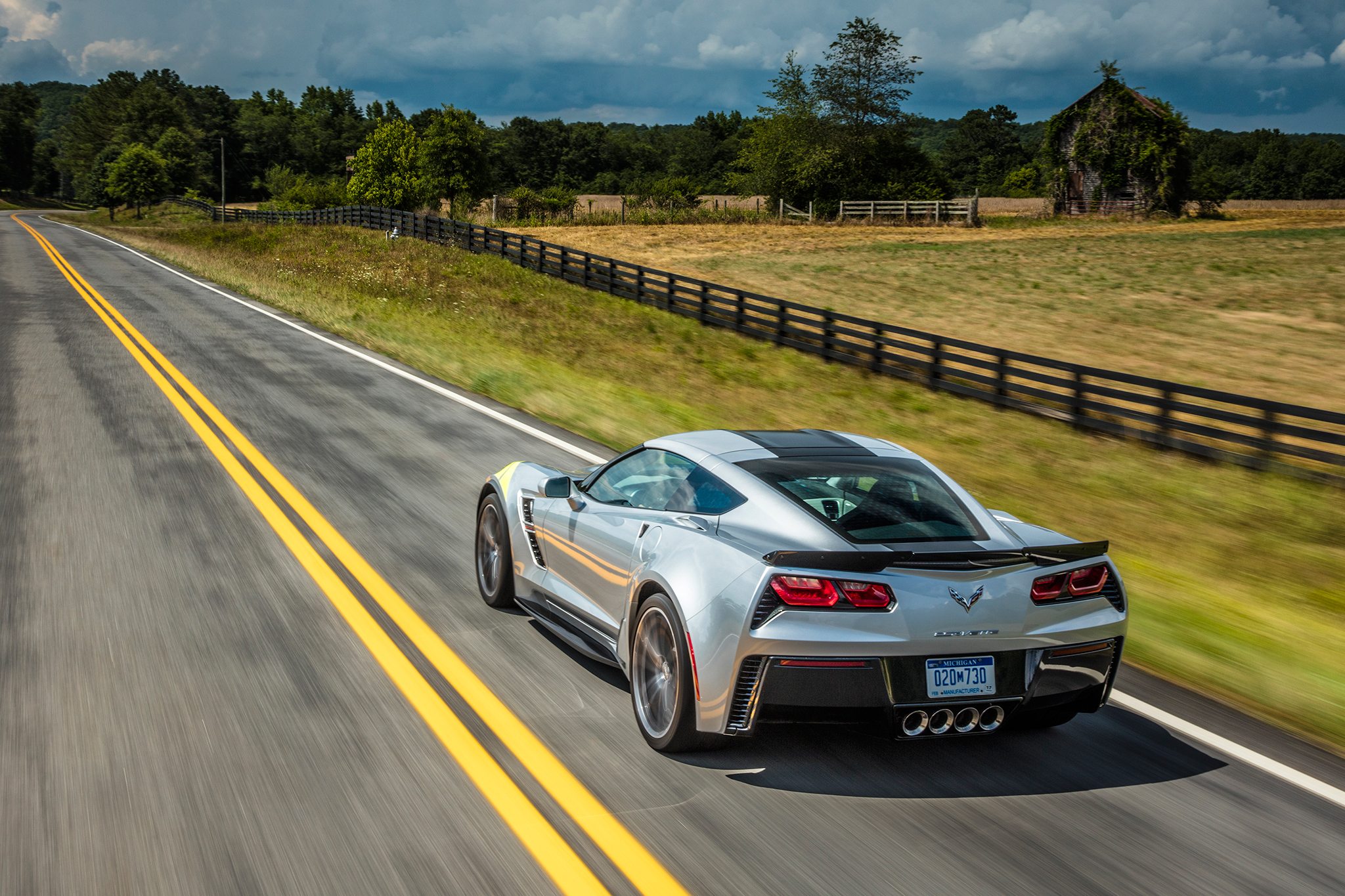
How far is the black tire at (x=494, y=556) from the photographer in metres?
6.54

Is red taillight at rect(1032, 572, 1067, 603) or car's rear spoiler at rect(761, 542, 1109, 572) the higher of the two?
car's rear spoiler at rect(761, 542, 1109, 572)

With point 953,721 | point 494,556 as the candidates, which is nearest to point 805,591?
point 953,721

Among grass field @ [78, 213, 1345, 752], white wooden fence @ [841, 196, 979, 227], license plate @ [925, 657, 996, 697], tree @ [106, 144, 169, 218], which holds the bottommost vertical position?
grass field @ [78, 213, 1345, 752]

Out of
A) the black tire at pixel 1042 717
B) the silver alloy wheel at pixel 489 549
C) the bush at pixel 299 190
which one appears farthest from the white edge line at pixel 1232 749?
the bush at pixel 299 190

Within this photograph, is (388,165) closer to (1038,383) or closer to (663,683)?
(1038,383)

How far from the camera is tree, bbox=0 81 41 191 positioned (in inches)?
6575

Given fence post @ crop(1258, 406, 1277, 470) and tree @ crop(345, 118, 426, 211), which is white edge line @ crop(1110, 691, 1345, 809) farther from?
tree @ crop(345, 118, 426, 211)

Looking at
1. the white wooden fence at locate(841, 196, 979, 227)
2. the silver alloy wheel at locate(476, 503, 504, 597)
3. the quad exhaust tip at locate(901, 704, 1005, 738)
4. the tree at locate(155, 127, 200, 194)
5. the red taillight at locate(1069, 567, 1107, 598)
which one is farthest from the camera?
the tree at locate(155, 127, 200, 194)

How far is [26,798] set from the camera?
4.16 metres

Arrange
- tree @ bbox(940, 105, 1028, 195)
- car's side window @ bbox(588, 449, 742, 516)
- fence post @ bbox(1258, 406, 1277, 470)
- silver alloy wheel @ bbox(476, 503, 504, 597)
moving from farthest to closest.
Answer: tree @ bbox(940, 105, 1028, 195)
fence post @ bbox(1258, 406, 1277, 470)
silver alloy wheel @ bbox(476, 503, 504, 597)
car's side window @ bbox(588, 449, 742, 516)

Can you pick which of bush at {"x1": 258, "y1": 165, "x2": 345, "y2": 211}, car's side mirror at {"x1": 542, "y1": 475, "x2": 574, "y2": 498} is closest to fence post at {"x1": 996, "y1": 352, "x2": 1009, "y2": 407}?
car's side mirror at {"x1": 542, "y1": 475, "x2": 574, "y2": 498}

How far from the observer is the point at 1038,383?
17609 mm

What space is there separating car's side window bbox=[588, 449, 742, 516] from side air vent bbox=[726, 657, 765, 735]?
82cm

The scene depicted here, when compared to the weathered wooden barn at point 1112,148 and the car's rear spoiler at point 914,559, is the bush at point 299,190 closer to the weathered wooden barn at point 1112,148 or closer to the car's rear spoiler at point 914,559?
the weathered wooden barn at point 1112,148
